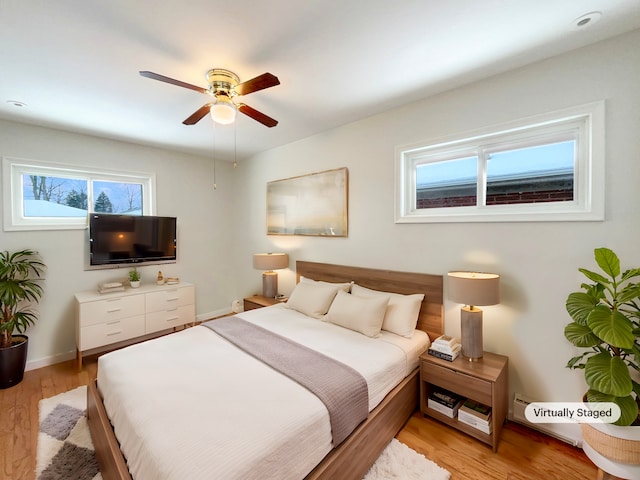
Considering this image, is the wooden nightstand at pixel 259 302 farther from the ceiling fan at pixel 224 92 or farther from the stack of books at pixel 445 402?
the ceiling fan at pixel 224 92

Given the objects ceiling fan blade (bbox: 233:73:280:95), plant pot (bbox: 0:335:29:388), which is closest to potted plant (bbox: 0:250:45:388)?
plant pot (bbox: 0:335:29:388)

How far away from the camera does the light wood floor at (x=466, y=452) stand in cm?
165

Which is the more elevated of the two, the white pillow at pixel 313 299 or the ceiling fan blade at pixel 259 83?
the ceiling fan blade at pixel 259 83

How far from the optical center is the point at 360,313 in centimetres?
239

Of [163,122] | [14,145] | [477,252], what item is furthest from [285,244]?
[14,145]

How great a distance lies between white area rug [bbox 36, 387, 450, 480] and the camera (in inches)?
64.4

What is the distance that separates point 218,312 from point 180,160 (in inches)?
Answer: 98.8

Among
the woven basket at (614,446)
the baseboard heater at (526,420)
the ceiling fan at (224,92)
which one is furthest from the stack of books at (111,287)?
the woven basket at (614,446)

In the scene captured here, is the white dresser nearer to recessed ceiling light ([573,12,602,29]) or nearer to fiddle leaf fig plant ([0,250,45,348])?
fiddle leaf fig plant ([0,250,45,348])

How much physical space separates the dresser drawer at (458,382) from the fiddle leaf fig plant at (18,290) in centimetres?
386

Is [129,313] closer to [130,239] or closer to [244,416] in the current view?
[130,239]

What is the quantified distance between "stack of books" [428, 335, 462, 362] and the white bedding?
0.16 metres

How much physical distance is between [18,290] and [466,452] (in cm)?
415

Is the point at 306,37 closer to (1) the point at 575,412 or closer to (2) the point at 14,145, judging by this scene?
(1) the point at 575,412
